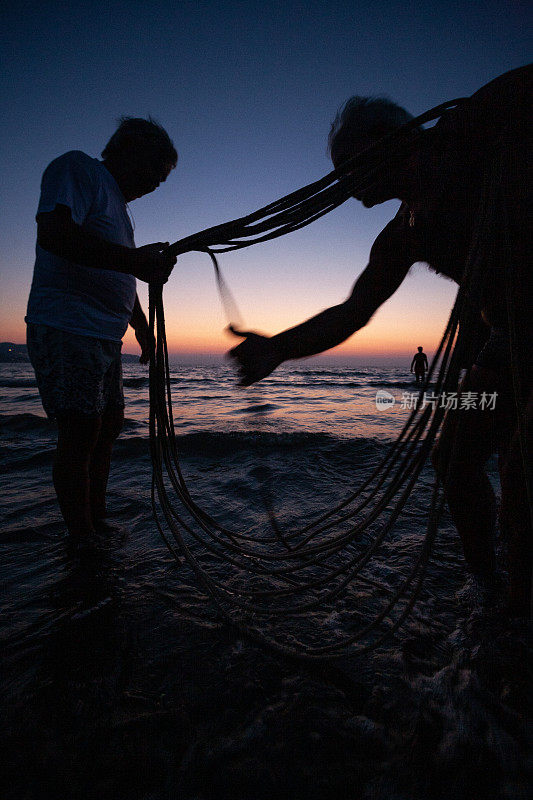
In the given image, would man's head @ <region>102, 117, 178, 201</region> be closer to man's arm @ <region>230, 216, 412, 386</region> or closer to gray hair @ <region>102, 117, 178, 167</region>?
gray hair @ <region>102, 117, 178, 167</region>

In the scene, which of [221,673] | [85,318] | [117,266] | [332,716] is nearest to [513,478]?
[332,716]

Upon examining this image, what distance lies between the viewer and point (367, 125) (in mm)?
1733

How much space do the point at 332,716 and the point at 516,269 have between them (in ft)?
5.65

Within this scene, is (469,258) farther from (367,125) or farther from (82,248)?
(82,248)

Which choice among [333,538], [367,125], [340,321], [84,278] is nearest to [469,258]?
[340,321]

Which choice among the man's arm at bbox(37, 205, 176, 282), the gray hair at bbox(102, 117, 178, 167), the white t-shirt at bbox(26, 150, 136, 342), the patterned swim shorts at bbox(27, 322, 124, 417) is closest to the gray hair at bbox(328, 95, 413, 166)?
the gray hair at bbox(102, 117, 178, 167)

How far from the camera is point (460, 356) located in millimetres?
1280

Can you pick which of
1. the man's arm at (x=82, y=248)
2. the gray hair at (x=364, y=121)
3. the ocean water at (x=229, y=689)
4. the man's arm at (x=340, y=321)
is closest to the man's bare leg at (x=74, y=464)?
the ocean water at (x=229, y=689)

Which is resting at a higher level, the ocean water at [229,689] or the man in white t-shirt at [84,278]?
the man in white t-shirt at [84,278]

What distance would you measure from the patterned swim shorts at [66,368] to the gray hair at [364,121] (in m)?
1.75

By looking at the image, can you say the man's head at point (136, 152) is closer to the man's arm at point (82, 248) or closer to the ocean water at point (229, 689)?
the man's arm at point (82, 248)

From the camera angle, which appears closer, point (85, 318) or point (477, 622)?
point (477, 622)

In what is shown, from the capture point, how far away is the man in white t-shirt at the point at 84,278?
5.55 ft

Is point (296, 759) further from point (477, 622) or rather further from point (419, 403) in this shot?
point (419, 403)
